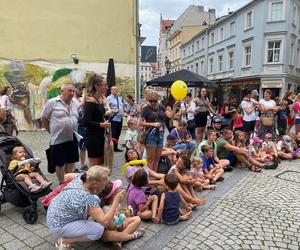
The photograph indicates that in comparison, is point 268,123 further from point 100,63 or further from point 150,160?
point 100,63

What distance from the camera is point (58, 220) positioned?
2.87 metres

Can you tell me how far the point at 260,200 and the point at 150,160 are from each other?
6.57ft

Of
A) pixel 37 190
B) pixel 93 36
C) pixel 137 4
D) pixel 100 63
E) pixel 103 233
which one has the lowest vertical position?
pixel 103 233

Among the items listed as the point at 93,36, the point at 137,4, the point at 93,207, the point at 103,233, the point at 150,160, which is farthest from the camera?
the point at 137,4

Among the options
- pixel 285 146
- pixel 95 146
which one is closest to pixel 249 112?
pixel 285 146

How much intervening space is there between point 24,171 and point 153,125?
217 cm

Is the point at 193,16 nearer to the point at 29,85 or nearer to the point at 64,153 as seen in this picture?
the point at 29,85

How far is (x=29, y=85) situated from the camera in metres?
11.5

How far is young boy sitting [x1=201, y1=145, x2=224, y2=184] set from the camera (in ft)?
18.5

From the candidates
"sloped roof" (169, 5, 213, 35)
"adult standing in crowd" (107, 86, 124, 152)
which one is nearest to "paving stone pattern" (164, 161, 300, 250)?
"adult standing in crowd" (107, 86, 124, 152)

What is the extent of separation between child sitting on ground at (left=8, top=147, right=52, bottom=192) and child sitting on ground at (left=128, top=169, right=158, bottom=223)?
3.97 ft

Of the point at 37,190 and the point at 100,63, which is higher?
the point at 100,63

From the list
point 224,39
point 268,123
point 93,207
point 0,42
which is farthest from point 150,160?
point 224,39

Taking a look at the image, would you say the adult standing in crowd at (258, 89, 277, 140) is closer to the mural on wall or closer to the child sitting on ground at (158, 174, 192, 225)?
the child sitting on ground at (158, 174, 192, 225)
